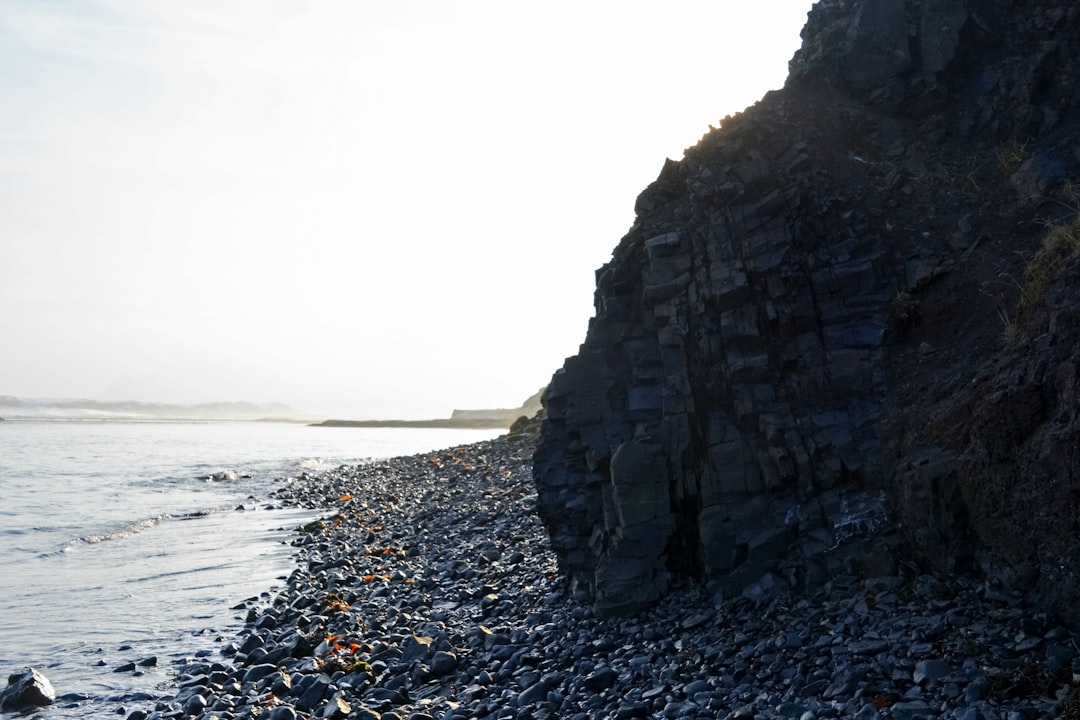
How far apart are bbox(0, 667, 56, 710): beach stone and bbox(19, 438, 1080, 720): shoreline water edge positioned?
0.87 ft

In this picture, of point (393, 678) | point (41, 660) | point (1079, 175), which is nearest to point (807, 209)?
point (1079, 175)

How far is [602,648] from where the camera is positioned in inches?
447

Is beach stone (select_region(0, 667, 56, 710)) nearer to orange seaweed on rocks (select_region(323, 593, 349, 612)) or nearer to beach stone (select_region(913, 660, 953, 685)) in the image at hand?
orange seaweed on rocks (select_region(323, 593, 349, 612))

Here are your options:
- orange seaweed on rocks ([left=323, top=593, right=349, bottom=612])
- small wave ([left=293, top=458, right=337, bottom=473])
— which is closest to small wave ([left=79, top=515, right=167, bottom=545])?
orange seaweed on rocks ([left=323, top=593, right=349, bottom=612])

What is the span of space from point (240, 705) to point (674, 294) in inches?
370


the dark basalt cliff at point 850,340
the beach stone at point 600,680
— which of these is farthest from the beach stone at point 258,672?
the beach stone at point 600,680

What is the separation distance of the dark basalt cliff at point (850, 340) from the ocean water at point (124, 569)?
26.2ft

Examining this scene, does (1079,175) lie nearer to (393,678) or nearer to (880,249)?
(880,249)

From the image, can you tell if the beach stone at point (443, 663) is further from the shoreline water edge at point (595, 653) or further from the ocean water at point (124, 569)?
the ocean water at point (124, 569)

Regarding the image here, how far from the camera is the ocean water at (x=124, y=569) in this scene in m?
14.2

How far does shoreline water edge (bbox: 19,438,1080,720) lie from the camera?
25.9 feet

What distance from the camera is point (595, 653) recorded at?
11.3 meters

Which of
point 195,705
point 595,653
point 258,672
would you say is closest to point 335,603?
point 258,672

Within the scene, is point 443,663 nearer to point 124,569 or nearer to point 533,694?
point 533,694
